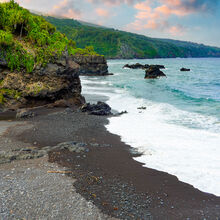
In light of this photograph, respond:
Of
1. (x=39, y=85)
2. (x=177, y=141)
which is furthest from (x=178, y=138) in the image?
(x=39, y=85)

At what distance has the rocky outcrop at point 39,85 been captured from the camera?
19609mm

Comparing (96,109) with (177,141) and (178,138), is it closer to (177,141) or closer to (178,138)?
(178,138)

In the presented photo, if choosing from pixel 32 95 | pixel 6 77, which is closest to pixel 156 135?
pixel 32 95

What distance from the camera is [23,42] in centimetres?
2138

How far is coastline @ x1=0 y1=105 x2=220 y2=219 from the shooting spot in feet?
21.8

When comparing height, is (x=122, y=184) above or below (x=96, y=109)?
below

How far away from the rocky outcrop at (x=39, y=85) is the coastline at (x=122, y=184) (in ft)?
24.8

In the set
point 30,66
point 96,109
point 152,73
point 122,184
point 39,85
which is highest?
point 30,66

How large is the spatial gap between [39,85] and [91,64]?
55048 millimetres

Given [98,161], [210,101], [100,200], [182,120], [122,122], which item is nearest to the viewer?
[100,200]

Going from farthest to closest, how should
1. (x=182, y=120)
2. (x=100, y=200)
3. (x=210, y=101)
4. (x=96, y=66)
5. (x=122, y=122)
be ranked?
(x=96, y=66) → (x=210, y=101) → (x=182, y=120) → (x=122, y=122) → (x=100, y=200)

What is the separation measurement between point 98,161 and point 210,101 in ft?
75.2

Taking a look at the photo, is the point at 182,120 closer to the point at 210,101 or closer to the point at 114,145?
the point at 114,145

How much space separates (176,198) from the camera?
7387 mm
